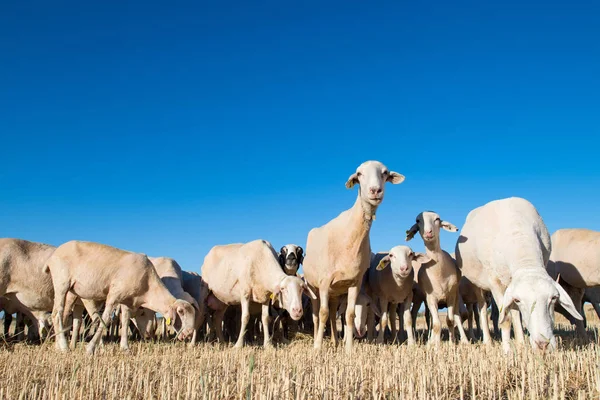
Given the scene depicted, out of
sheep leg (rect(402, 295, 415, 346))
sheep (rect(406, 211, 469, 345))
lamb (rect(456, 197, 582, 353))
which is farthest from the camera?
sheep (rect(406, 211, 469, 345))

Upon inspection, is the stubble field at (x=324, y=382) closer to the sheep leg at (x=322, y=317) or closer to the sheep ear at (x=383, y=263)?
the sheep leg at (x=322, y=317)

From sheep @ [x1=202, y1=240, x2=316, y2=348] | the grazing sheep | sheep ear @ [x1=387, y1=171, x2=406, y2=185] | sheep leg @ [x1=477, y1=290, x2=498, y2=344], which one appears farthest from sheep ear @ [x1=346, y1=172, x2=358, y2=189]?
the grazing sheep

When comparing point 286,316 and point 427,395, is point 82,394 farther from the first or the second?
point 286,316

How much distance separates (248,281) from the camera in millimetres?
11828

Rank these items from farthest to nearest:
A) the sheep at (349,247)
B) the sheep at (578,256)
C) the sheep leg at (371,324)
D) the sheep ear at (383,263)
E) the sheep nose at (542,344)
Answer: the sheep leg at (371,324), the sheep at (578,256), the sheep ear at (383,263), the sheep at (349,247), the sheep nose at (542,344)

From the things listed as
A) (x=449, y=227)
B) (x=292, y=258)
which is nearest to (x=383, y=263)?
(x=449, y=227)

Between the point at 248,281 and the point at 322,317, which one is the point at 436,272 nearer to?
the point at 322,317

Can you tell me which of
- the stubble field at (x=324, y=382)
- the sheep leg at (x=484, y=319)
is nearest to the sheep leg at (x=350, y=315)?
the sheep leg at (x=484, y=319)

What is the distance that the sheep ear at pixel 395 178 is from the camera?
394 inches

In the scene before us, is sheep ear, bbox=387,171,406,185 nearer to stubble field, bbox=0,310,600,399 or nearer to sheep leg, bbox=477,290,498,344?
sheep leg, bbox=477,290,498,344

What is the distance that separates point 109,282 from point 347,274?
4.85 m

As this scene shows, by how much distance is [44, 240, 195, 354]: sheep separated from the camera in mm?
9578

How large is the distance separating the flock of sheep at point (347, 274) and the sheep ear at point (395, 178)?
30 mm

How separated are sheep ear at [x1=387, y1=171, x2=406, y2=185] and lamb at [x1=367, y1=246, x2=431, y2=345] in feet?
5.62
